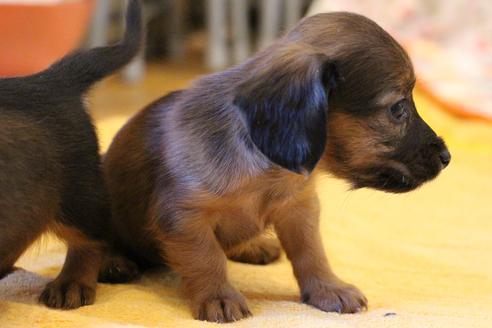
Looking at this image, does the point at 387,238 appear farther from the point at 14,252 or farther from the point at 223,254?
the point at 14,252

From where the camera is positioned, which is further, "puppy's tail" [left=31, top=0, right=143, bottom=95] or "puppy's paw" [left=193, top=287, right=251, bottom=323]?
"puppy's tail" [left=31, top=0, right=143, bottom=95]

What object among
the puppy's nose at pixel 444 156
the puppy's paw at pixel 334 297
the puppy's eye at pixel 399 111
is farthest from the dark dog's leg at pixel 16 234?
the puppy's nose at pixel 444 156

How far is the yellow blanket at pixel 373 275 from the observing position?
2.12 metres

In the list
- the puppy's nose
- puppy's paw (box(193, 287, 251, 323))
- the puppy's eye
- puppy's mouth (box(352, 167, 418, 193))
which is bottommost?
puppy's paw (box(193, 287, 251, 323))

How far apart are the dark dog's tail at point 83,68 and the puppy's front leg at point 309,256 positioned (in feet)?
2.04

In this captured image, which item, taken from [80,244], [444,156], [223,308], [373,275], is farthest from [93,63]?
[373,275]

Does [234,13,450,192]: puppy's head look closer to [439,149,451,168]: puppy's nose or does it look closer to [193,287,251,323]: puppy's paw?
[439,149,451,168]: puppy's nose

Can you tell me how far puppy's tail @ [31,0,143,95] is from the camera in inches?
88.4

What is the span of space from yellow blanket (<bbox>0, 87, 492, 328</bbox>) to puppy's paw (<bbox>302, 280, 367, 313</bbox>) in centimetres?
3

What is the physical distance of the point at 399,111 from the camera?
2.17m

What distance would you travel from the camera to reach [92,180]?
2205 mm

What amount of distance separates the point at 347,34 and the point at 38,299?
3.40ft

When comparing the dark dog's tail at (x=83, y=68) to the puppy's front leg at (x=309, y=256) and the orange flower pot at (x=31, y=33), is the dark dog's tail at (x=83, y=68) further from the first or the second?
the orange flower pot at (x=31, y=33)

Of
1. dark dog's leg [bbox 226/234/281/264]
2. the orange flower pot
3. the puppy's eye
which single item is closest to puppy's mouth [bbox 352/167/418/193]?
the puppy's eye
